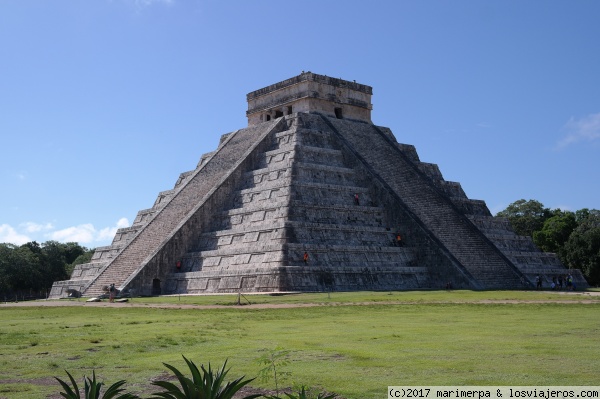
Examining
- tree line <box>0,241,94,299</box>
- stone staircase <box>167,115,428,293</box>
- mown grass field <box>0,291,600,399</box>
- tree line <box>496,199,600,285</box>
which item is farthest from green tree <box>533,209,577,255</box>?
mown grass field <box>0,291,600,399</box>

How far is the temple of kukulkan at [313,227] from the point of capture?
2692 cm

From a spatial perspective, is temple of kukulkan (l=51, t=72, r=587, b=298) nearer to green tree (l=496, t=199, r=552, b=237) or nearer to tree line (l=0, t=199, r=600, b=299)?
tree line (l=0, t=199, r=600, b=299)

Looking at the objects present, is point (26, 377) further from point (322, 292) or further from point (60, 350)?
point (322, 292)

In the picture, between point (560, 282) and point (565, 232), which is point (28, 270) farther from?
point (565, 232)

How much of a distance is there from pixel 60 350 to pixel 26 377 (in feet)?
7.05

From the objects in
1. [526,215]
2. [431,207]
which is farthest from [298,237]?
[526,215]

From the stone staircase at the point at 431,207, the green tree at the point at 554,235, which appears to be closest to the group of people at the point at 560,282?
the stone staircase at the point at 431,207

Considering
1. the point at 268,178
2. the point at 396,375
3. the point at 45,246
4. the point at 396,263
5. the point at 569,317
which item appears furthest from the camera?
the point at 45,246

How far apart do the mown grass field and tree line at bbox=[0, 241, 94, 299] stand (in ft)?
107

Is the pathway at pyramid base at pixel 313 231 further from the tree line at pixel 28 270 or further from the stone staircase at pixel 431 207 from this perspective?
the tree line at pixel 28 270

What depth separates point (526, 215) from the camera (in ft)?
217

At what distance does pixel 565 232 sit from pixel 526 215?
1186 cm

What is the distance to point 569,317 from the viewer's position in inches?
544

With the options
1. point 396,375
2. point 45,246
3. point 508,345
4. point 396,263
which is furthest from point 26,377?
point 45,246
